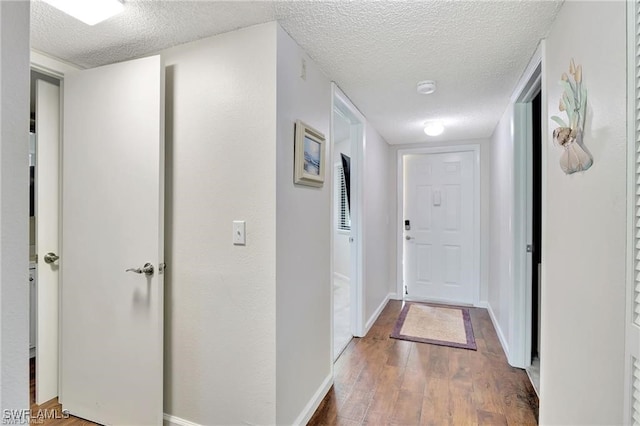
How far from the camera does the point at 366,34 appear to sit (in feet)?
5.26

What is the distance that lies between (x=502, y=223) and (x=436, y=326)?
1.26 metres

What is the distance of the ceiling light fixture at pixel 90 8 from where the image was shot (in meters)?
1.38

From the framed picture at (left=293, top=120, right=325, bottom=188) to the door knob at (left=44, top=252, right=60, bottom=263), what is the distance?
1.67 metres

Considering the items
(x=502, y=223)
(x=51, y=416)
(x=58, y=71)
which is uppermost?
(x=58, y=71)

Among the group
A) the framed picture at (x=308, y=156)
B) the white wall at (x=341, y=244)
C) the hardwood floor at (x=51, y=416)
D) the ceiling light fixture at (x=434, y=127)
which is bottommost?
the hardwood floor at (x=51, y=416)

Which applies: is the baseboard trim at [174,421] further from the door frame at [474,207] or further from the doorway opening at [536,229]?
the door frame at [474,207]

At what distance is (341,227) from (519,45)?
3.77m

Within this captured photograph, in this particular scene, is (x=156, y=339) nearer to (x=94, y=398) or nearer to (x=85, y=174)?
(x=94, y=398)

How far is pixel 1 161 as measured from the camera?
60 centimetres

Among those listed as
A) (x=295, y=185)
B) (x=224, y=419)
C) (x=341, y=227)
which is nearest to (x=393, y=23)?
(x=295, y=185)

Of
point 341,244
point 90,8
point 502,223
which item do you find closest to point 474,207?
point 502,223

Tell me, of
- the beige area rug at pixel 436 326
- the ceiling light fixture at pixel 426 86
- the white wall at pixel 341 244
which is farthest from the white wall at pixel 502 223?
the white wall at pixel 341 244

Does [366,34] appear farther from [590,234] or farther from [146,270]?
[146,270]

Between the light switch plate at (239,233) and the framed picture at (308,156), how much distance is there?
37cm
